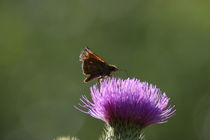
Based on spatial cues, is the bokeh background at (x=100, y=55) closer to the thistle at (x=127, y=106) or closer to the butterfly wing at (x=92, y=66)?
the butterfly wing at (x=92, y=66)

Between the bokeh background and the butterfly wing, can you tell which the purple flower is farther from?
the bokeh background

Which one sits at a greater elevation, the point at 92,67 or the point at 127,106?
the point at 92,67

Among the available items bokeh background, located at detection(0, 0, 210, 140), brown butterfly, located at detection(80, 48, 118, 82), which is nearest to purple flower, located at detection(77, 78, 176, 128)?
brown butterfly, located at detection(80, 48, 118, 82)

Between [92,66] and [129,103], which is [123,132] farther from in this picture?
[92,66]

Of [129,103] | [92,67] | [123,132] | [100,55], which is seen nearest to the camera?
[129,103]

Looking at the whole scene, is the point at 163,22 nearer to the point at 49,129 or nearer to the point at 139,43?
the point at 139,43

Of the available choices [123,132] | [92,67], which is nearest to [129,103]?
[123,132]

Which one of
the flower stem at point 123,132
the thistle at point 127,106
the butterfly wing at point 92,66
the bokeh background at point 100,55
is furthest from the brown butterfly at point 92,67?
the bokeh background at point 100,55
